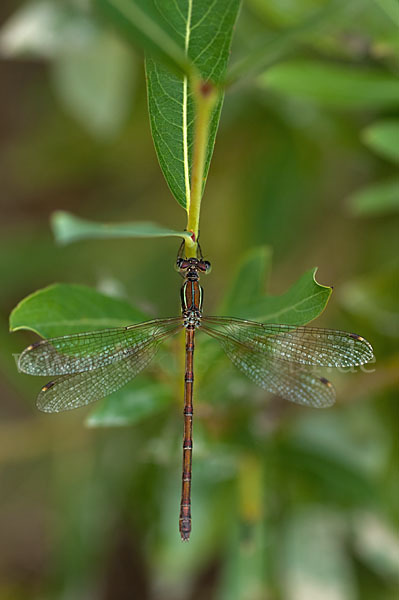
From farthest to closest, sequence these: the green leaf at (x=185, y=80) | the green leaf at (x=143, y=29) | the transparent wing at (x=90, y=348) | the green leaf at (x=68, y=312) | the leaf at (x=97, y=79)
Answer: the leaf at (x=97, y=79)
the transparent wing at (x=90, y=348)
the green leaf at (x=68, y=312)
the green leaf at (x=185, y=80)
the green leaf at (x=143, y=29)

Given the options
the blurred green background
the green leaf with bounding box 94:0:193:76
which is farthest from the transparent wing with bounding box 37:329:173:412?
the green leaf with bounding box 94:0:193:76

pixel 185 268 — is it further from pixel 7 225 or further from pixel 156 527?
pixel 7 225

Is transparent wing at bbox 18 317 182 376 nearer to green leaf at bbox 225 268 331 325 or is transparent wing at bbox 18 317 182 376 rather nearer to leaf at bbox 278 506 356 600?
green leaf at bbox 225 268 331 325

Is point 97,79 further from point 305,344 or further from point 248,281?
point 305,344

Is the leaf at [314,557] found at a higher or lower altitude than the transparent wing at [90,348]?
lower

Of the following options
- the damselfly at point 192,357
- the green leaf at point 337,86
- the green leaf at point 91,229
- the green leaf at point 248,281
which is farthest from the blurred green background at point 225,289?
the green leaf at point 91,229

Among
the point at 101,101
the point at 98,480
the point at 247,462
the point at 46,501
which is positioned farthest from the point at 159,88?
the point at 46,501

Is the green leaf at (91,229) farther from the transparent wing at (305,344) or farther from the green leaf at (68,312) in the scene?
the transparent wing at (305,344)
